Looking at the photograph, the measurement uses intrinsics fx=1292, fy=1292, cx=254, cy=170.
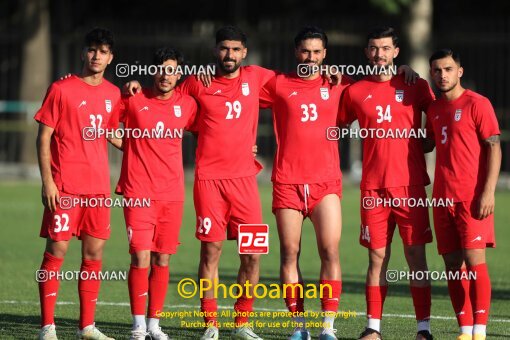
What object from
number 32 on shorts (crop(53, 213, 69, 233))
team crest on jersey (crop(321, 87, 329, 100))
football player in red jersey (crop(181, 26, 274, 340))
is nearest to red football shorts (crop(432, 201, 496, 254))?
team crest on jersey (crop(321, 87, 329, 100))

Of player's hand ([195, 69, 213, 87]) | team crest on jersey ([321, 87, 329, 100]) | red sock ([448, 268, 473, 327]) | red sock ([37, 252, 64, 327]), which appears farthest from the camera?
player's hand ([195, 69, 213, 87])

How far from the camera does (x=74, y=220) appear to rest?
10.4 metres

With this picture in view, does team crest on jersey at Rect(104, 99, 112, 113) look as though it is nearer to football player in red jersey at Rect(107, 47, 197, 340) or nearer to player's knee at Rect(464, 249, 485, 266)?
football player in red jersey at Rect(107, 47, 197, 340)

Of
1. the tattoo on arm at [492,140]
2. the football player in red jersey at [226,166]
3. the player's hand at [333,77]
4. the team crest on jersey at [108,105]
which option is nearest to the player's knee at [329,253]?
the football player in red jersey at [226,166]

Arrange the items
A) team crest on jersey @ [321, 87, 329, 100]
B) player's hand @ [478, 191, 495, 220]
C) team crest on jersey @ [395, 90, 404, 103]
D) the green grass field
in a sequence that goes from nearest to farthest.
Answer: player's hand @ [478, 191, 495, 220], team crest on jersey @ [395, 90, 404, 103], team crest on jersey @ [321, 87, 329, 100], the green grass field

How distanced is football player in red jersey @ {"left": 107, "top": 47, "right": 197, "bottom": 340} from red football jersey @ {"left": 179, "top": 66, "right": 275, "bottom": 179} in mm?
180

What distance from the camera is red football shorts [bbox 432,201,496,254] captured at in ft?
33.2

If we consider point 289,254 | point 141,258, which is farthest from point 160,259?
point 289,254

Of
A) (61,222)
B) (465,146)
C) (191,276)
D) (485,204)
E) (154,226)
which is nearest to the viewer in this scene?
(485,204)

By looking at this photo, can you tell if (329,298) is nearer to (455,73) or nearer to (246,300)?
(246,300)

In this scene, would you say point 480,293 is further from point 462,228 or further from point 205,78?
point 205,78

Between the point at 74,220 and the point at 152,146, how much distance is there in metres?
0.88

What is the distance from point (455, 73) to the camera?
33.7 ft

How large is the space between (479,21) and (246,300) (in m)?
21.3
